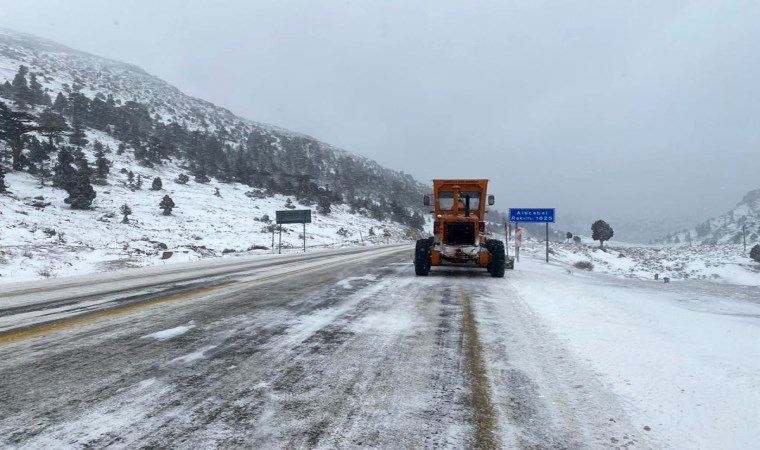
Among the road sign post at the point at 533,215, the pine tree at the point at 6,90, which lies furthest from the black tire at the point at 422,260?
the pine tree at the point at 6,90

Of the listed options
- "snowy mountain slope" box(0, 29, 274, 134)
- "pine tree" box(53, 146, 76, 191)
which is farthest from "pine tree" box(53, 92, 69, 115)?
"pine tree" box(53, 146, 76, 191)

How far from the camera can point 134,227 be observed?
101 feet

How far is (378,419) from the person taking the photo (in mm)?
2496

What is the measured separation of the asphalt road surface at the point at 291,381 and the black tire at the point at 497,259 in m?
5.29

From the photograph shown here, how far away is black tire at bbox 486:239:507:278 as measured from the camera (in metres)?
11.1

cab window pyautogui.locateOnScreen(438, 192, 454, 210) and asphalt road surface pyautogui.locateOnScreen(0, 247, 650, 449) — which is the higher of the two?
cab window pyautogui.locateOnScreen(438, 192, 454, 210)

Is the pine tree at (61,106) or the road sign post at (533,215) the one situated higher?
the pine tree at (61,106)

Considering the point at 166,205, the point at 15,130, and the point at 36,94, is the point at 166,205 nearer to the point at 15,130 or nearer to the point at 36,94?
the point at 15,130

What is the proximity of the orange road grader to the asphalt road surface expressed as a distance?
5.31 meters

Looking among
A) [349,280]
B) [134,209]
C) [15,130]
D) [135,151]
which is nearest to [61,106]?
[135,151]

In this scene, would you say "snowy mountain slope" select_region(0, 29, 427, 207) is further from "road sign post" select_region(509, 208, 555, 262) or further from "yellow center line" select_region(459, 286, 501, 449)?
"yellow center line" select_region(459, 286, 501, 449)

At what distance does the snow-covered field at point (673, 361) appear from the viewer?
254 cm

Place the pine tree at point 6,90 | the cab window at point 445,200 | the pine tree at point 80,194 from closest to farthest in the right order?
the cab window at point 445,200 < the pine tree at point 80,194 < the pine tree at point 6,90

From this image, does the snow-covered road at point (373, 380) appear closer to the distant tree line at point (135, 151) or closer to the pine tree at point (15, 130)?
the distant tree line at point (135, 151)
